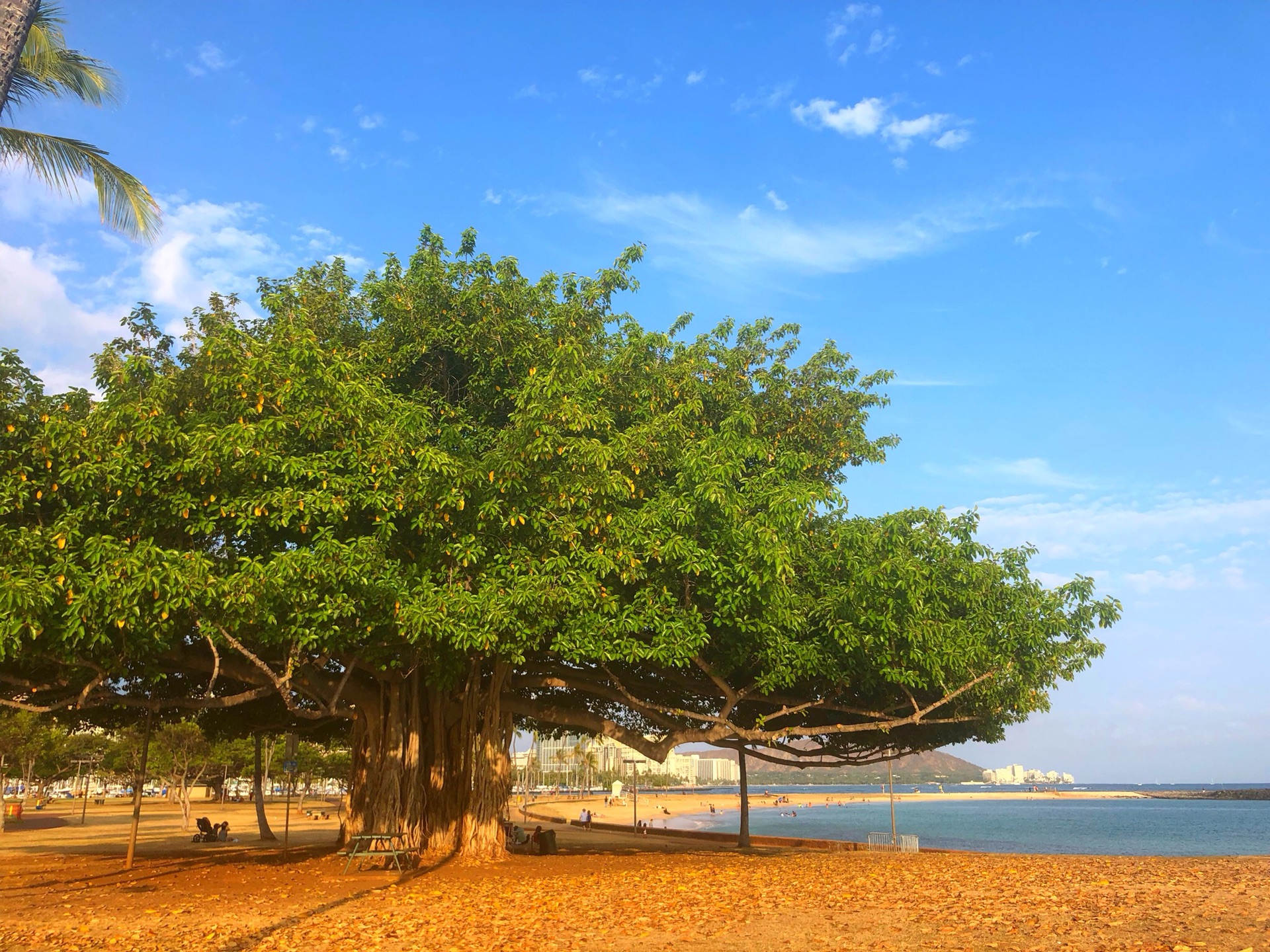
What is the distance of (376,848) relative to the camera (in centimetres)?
1576

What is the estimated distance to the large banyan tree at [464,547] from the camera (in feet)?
37.2

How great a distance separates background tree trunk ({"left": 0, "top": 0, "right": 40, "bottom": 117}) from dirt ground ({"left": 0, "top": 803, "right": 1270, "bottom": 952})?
7926 millimetres

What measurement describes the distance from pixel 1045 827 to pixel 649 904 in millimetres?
83864

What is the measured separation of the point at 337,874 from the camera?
14812 mm

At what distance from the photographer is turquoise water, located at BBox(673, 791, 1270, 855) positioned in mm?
54312

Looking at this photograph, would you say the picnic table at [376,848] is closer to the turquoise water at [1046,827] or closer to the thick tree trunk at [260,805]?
the thick tree trunk at [260,805]

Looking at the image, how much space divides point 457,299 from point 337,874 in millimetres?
9559

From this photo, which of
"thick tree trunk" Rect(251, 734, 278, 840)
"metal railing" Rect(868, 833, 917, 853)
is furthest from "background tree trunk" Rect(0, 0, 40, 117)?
"metal railing" Rect(868, 833, 917, 853)

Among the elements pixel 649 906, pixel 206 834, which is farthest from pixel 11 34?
pixel 206 834

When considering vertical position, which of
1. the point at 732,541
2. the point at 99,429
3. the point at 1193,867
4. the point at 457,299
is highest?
the point at 457,299

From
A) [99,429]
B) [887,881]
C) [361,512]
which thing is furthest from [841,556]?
[99,429]

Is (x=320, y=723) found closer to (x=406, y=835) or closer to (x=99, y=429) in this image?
(x=406, y=835)

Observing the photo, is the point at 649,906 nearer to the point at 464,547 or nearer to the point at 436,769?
the point at 464,547

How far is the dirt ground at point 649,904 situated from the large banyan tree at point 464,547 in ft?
8.20
